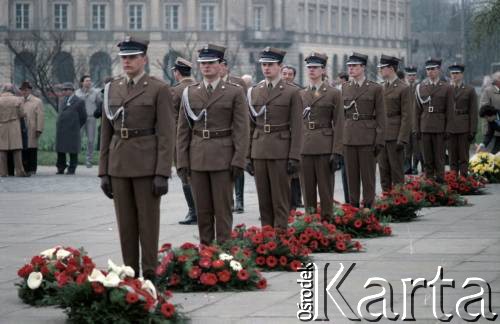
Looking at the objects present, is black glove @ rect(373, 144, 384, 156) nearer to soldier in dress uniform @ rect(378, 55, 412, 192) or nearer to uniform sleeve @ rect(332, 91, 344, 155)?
uniform sleeve @ rect(332, 91, 344, 155)

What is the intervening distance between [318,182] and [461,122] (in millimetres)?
8201

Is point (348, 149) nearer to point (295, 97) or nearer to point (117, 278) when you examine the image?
point (295, 97)

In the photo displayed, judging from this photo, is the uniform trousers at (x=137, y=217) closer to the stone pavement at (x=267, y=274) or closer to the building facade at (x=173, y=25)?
the stone pavement at (x=267, y=274)

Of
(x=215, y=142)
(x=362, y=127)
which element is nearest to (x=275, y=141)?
(x=215, y=142)

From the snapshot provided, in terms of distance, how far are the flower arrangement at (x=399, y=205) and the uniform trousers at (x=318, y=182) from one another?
1.85 metres

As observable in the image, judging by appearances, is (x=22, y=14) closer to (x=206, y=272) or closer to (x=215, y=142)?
(x=215, y=142)

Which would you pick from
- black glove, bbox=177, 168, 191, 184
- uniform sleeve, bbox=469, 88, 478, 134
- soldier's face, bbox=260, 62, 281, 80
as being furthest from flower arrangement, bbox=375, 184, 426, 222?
uniform sleeve, bbox=469, 88, 478, 134

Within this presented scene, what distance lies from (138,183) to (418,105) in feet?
38.9

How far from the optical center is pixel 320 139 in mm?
16828

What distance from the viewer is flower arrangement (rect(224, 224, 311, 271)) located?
13578mm

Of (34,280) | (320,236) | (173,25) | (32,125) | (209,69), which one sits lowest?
(320,236)

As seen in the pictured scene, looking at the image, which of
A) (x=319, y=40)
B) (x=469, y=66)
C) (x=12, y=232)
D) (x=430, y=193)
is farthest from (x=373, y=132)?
(x=319, y=40)

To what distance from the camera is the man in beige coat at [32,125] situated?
29922 millimetres

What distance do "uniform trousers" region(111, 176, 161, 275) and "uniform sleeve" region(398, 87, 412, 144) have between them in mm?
8537
